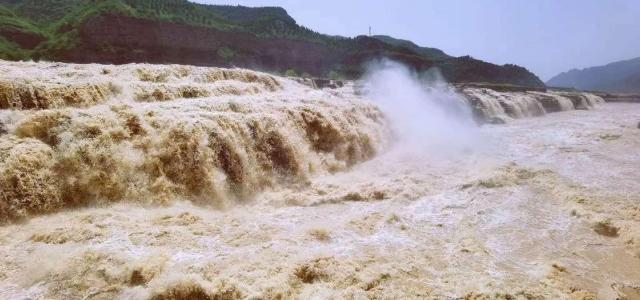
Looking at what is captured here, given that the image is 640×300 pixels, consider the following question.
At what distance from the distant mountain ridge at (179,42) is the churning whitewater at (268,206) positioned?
62.6 feet

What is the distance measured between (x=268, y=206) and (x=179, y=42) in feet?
91.9

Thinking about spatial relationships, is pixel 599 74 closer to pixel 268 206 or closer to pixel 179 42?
pixel 179 42

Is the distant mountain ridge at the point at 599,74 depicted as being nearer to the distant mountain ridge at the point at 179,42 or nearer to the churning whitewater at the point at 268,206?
the distant mountain ridge at the point at 179,42

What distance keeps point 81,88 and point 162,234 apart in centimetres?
438

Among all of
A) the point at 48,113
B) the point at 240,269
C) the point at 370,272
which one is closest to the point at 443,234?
the point at 370,272

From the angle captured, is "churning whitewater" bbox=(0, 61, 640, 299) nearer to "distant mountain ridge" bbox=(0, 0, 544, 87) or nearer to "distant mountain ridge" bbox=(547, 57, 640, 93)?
"distant mountain ridge" bbox=(0, 0, 544, 87)

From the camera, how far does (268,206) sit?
6.91m

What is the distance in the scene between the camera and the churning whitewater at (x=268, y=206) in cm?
411

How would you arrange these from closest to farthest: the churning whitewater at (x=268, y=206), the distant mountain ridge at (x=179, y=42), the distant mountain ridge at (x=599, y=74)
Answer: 1. the churning whitewater at (x=268, y=206)
2. the distant mountain ridge at (x=179, y=42)
3. the distant mountain ridge at (x=599, y=74)

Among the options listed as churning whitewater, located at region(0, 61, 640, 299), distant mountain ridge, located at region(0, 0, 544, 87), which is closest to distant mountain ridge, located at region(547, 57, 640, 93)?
distant mountain ridge, located at region(0, 0, 544, 87)

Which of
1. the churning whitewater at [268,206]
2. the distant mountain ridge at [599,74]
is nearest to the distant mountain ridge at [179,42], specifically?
the churning whitewater at [268,206]

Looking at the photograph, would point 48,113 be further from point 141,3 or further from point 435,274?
point 141,3

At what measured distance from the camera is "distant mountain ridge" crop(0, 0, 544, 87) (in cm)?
2597

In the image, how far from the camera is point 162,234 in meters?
5.01
